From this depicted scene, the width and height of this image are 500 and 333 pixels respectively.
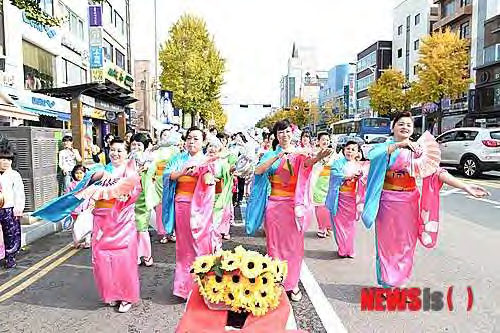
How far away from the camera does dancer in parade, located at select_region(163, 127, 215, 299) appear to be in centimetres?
454

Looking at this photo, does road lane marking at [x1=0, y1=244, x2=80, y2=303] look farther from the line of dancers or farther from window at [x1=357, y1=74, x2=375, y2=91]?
window at [x1=357, y1=74, x2=375, y2=91]

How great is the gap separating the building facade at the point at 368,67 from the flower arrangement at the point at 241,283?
58.8 m

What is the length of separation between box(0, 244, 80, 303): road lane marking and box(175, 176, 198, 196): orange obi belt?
2003mm

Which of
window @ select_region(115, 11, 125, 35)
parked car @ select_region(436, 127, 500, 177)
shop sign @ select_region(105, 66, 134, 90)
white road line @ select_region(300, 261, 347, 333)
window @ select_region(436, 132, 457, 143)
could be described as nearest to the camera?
white road line @ select_region(300, 261, 347, 333)

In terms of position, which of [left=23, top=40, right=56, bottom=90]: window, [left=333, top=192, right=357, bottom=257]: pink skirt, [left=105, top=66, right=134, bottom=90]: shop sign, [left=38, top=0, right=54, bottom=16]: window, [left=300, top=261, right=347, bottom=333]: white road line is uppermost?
[left=38, top=0, right=54, bottom=16]: window

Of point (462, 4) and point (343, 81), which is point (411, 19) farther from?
point (343, 81)

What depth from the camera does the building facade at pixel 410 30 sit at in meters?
47.1

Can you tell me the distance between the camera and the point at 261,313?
94.4 inches

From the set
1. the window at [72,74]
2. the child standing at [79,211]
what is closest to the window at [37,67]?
the window at [72,74]

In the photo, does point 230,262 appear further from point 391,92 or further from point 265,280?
point 391,92

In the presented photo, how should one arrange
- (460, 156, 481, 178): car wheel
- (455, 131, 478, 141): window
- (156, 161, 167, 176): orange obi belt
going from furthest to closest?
1. (455, 131, 478, 141): window
2. (460, 156, 481, 178): car wheel
3. (156, 161, 167, 176): orange obi belt

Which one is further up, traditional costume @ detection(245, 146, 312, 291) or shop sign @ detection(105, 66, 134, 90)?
shop sign @ detection(105, 66, 134, 90)

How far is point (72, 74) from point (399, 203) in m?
23.0

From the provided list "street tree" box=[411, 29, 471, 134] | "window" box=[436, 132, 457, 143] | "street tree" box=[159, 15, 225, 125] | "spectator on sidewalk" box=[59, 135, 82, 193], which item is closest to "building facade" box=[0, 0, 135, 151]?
"spectator on sidewalk" box=[59, 135, 82, 193]
